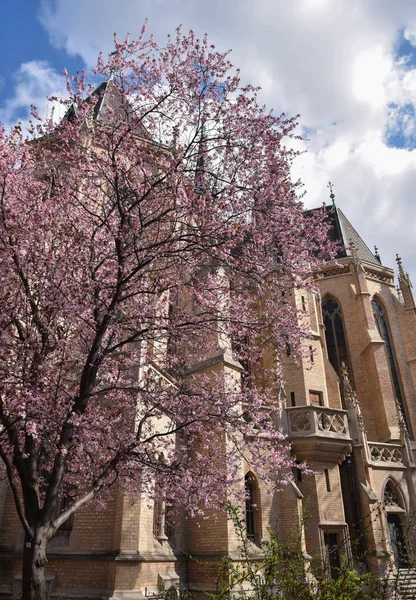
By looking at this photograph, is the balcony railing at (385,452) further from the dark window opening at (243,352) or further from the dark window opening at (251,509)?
the dark window opening at (243,352)

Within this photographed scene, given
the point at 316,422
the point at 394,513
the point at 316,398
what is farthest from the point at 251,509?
the point at 394,513

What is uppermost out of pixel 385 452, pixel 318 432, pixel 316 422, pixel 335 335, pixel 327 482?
pixel 335 335

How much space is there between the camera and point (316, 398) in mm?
18750

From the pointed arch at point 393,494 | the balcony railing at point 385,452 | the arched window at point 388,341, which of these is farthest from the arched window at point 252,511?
the arched window at point 388,341

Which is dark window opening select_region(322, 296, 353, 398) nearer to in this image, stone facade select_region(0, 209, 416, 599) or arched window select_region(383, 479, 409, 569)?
stone facade select_region(0, 209, 416, 599)

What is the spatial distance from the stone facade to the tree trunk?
2.45 meters

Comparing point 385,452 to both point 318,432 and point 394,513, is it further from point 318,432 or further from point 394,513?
point 318,432

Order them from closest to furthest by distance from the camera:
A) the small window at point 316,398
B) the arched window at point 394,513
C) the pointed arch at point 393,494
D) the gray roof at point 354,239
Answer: the small window at point 316,398 → the arched window at point 394,513 → the pointed arch at point 393,494 → the gray roof at point 354,239

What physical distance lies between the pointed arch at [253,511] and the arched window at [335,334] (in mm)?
11501

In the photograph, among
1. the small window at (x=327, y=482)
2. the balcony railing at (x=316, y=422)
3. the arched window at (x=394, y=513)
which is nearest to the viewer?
the small window at (x=327, y=482)

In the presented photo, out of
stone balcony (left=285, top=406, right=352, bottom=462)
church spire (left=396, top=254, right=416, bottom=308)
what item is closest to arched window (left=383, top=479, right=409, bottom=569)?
stone balcony (left=285, top=406, right=352, bottom=462)

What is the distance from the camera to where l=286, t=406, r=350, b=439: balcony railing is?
16.8 m

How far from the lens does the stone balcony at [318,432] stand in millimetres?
16562

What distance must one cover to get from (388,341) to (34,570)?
2398 centimetres
